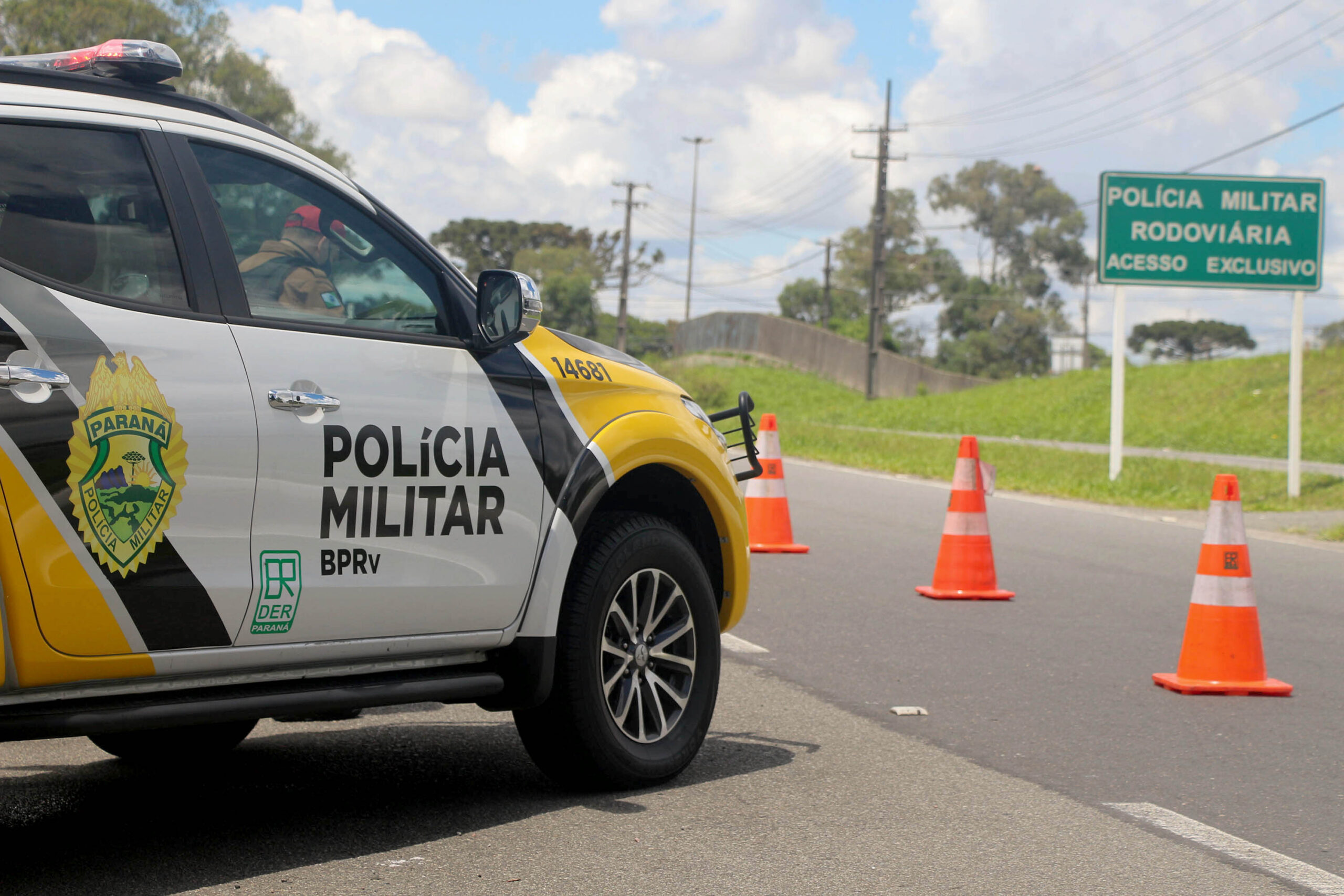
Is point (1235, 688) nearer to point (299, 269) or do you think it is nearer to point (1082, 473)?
point (299, 269)

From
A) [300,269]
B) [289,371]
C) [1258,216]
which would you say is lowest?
[289,371]

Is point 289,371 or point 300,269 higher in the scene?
point 300,269

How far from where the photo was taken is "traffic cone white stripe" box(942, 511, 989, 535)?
938cm

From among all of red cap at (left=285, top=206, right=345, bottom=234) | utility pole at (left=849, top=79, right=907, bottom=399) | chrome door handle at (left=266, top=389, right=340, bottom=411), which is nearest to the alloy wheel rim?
chrome door handle at (left=266, top=389, right=340, bottom=411)

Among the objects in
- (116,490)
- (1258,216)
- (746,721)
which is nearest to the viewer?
(116,490)

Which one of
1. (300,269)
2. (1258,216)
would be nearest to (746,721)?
(300,269)

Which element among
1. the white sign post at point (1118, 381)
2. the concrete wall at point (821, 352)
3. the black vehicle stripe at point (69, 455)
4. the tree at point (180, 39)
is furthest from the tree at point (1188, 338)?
the black vehicle stripe at point (69, 455)

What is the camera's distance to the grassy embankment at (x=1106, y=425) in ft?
61.7

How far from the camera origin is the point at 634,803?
4.78 meters

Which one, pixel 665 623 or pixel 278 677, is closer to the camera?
pixel 278 677

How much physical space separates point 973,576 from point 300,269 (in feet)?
19.9

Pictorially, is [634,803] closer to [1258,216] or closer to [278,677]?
[278,677]

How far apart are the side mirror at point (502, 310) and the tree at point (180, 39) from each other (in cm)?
5129

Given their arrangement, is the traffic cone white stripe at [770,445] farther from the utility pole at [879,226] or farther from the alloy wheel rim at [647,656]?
the utility pole at [879,226]
